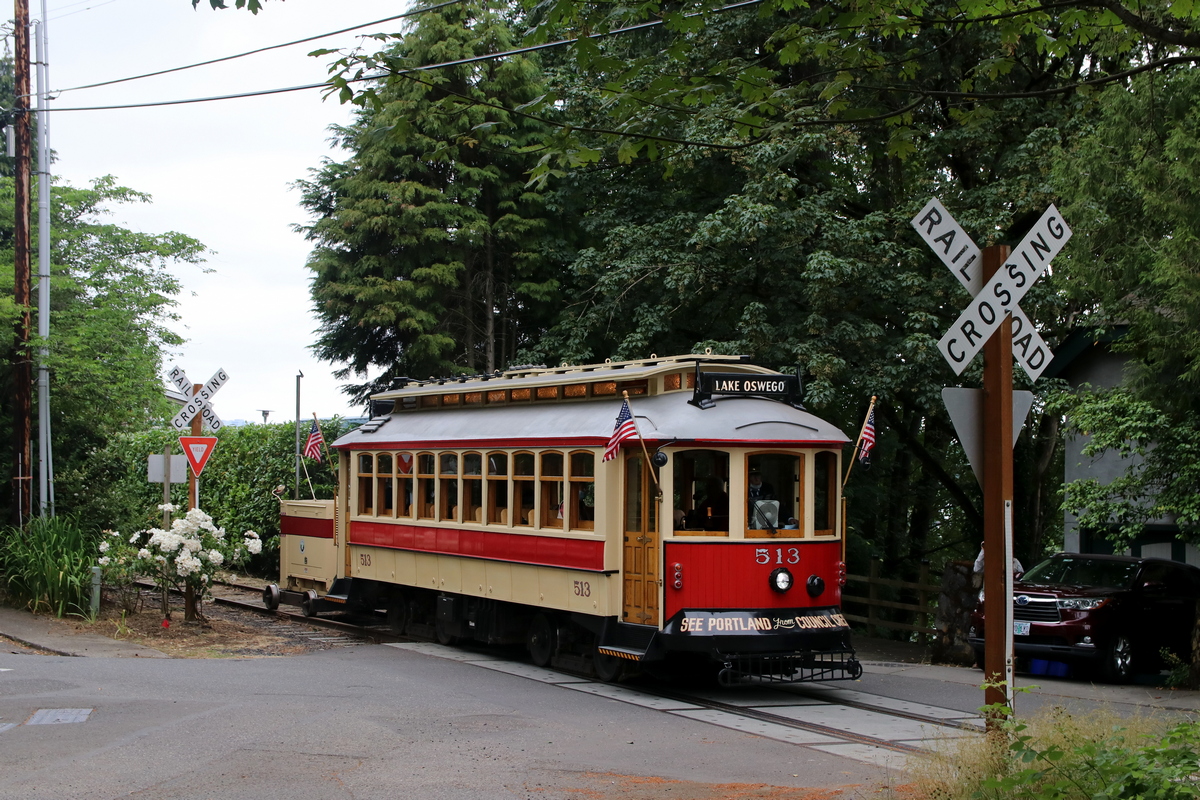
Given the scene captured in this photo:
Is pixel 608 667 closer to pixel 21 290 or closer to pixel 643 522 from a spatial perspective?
pixel 643 522

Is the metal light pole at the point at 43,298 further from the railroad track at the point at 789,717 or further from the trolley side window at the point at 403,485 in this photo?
the trolley side window at the point at 403,485

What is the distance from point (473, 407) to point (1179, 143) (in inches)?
366

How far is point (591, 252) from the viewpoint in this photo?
2284 centimetres

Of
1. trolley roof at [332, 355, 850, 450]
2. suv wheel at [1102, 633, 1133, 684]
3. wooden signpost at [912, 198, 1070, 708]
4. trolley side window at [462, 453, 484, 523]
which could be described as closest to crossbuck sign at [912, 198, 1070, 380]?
wooden signpost at [912, 198, 1070, 708]

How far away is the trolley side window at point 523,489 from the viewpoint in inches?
601

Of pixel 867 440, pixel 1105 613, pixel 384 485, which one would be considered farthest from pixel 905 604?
pixel 384 485

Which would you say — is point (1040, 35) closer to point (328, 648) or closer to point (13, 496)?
point (328, 648)

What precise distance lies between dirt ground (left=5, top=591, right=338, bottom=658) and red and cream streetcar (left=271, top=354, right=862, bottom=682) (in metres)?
2.16

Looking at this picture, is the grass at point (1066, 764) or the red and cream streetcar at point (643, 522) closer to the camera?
the grass at point (1066, 764)

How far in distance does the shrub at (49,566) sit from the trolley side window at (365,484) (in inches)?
159

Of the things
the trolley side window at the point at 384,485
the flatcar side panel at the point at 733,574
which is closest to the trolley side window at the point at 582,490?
the flatcar side panel at the point at 733,574

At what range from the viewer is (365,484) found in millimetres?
19250

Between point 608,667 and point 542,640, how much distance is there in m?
1.56

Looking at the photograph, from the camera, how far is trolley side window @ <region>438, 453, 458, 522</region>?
55.2 feet
